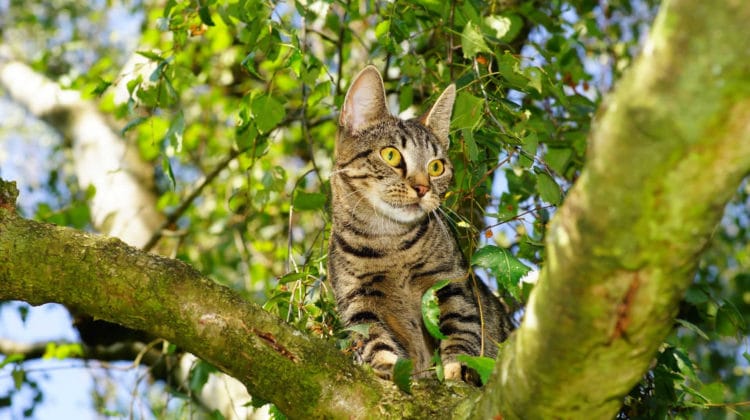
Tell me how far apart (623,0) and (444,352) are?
3.25 metres

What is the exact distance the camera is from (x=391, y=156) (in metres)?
3.83

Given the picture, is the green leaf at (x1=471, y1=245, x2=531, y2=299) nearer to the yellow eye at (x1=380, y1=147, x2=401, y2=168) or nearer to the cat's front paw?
the cat's front paw

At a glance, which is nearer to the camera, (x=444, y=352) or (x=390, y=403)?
(x=390, y=403)

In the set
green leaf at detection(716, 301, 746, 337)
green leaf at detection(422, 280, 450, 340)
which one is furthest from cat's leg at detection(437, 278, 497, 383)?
green leaf at detection(716, 301, 746, 337)

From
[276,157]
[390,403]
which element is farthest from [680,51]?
[276,157]

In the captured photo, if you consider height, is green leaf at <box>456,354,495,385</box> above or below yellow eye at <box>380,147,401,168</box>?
above

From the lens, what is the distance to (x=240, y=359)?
2.41 metres

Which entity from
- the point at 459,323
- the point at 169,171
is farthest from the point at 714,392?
the point at 169,171

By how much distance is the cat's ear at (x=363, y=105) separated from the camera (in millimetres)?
3928

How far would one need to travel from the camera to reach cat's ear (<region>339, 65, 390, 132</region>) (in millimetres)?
3928

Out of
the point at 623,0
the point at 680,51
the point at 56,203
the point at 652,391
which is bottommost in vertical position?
the point at 56,203

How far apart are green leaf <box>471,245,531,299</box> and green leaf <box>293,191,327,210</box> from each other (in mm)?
1325

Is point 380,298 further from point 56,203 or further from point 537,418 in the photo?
point 56,203

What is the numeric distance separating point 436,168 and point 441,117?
28 centimetres
